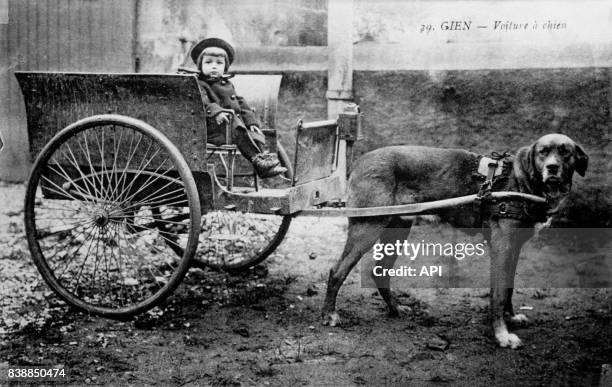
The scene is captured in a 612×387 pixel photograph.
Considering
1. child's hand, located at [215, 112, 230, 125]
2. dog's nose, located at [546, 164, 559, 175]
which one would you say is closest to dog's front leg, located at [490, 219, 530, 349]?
dog's nose, located at [546, 164, 559, 175]

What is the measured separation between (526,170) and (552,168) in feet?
0.67

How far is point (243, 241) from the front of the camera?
5.46 metres

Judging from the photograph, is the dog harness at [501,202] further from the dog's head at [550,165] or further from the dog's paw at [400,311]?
the dog's paw at [400,311]

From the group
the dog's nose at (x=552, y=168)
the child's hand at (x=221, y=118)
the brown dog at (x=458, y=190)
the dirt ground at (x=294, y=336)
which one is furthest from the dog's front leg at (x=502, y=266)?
the child's hand at (x=221, y=118)

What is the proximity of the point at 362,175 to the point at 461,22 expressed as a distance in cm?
237

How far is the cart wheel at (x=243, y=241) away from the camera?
5254 millimetres

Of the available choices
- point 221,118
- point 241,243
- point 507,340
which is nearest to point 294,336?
point 507,340

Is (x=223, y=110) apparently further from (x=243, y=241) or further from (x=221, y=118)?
(x=243, y=241)

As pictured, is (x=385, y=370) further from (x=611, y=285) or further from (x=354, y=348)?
(x=611, y=285)

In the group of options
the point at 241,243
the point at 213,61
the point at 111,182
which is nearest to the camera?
the point at 111,182

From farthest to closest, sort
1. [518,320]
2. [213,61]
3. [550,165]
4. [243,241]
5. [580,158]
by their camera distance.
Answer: [243,241]
[213,61]
[518,320]
[580,158]
[550,165]

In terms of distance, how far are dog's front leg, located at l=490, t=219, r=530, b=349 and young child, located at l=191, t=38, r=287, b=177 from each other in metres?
1.52

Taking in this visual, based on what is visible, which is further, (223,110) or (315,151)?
(315,151)

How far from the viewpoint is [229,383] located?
12.1 feet
